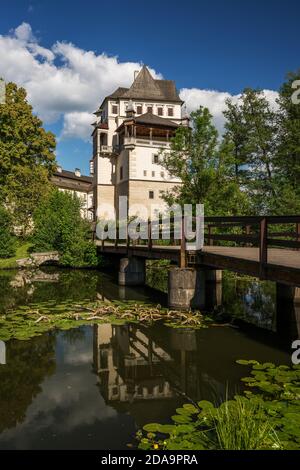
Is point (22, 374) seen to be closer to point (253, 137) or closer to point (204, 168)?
point (204, 168)

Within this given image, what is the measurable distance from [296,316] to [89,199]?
242 feet

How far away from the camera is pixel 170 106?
53062 mm

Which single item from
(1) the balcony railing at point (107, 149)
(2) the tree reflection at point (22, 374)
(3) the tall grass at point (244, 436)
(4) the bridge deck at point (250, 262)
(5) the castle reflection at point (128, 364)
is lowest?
(5) the castle reflection at point (128, 364)

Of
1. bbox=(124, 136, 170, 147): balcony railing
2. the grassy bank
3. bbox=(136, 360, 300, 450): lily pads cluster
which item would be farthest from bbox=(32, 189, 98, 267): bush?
bbox=(136, 360, 300, 450): lily pads cluster

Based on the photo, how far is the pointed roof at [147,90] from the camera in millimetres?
52688

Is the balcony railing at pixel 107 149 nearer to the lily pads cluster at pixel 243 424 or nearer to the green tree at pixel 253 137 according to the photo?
the green tree at pixel 253 137

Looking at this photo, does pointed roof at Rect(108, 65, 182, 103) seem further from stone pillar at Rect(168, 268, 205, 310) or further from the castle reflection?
the castle reflection

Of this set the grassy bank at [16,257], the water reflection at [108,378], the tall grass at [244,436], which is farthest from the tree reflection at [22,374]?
the grassy bank at [16,257]

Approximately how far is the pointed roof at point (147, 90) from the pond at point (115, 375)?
4463 cm

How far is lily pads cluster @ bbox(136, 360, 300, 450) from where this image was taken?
433 cm

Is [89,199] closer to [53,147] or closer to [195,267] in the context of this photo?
[53,147]

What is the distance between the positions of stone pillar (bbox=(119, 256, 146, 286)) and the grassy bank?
39.6ft

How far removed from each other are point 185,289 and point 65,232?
17.2m
